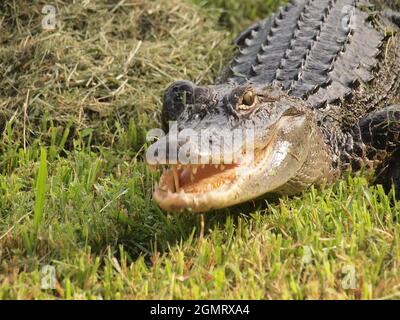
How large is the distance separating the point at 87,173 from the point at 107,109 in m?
0.88

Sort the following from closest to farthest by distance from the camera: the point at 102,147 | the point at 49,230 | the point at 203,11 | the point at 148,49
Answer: the point at 49,230, the point at 102,147, the point at 148,49, the point at 203,11

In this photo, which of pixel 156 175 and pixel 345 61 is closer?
pixel 156 175

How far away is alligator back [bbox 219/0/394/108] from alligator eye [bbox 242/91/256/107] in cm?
64

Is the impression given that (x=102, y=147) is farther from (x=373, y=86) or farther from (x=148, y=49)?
(x=373, y=86)

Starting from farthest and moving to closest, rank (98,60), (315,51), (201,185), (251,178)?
(98,60), (315,51), (251,178), (201,185)

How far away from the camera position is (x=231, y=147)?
11.8 ft

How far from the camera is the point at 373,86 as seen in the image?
4.93 m

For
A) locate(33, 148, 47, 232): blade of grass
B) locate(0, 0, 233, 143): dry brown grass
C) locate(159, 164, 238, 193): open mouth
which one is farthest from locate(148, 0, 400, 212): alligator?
locate(33, 148, 47, 232): blade of grass

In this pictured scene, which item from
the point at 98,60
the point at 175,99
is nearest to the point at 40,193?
the point at 175,99

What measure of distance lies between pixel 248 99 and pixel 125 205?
86cm

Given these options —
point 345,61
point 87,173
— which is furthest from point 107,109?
point 345,61

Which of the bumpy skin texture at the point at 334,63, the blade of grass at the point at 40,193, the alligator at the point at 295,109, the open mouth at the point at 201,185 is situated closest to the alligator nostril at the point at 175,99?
the alligator at the point at 295,109

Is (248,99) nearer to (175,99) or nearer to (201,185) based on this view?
(201,185)

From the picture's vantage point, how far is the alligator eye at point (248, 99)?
3.92 m
